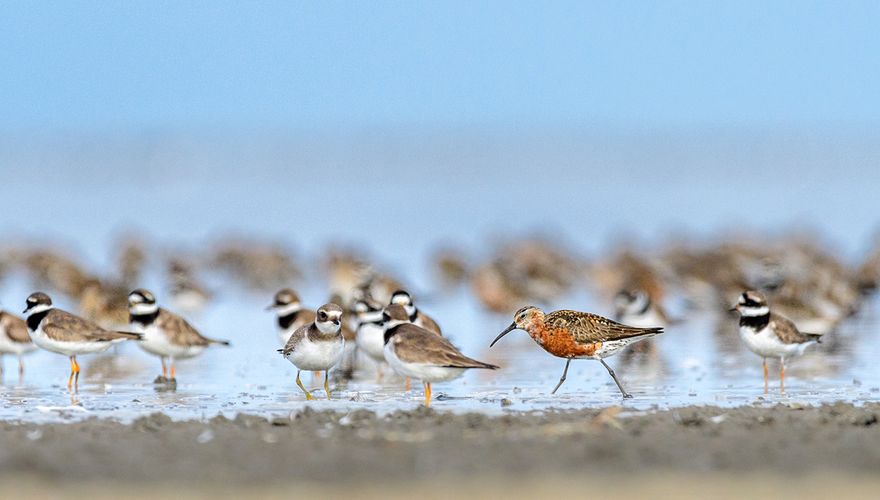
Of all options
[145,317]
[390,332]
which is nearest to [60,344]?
[145,317]

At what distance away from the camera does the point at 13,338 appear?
1399 cm

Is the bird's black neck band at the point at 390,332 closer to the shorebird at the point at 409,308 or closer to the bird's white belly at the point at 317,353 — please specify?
the bird's white belly at the point at 317,353

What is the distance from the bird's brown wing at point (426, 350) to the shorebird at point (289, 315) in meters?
3.21

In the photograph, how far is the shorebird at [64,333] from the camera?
13.2 meters

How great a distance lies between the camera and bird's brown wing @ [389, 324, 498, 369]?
1130cm

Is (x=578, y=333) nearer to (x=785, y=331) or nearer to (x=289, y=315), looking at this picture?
(x=785, y=331)

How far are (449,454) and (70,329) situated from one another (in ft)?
20.3

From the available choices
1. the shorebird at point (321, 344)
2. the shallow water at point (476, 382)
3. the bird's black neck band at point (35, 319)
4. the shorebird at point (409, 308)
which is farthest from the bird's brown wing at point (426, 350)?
the bird's black neck band at point (35, 319)

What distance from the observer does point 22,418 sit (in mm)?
10625

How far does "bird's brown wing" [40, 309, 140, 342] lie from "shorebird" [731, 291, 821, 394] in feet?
21.2

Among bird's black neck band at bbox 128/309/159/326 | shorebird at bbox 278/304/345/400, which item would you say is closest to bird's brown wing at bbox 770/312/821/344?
shorebird at bbox 278/304/345/400

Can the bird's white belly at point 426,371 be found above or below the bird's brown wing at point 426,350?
below

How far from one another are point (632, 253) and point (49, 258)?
11121 mm

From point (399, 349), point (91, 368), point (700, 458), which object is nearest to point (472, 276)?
point (91, 368)
